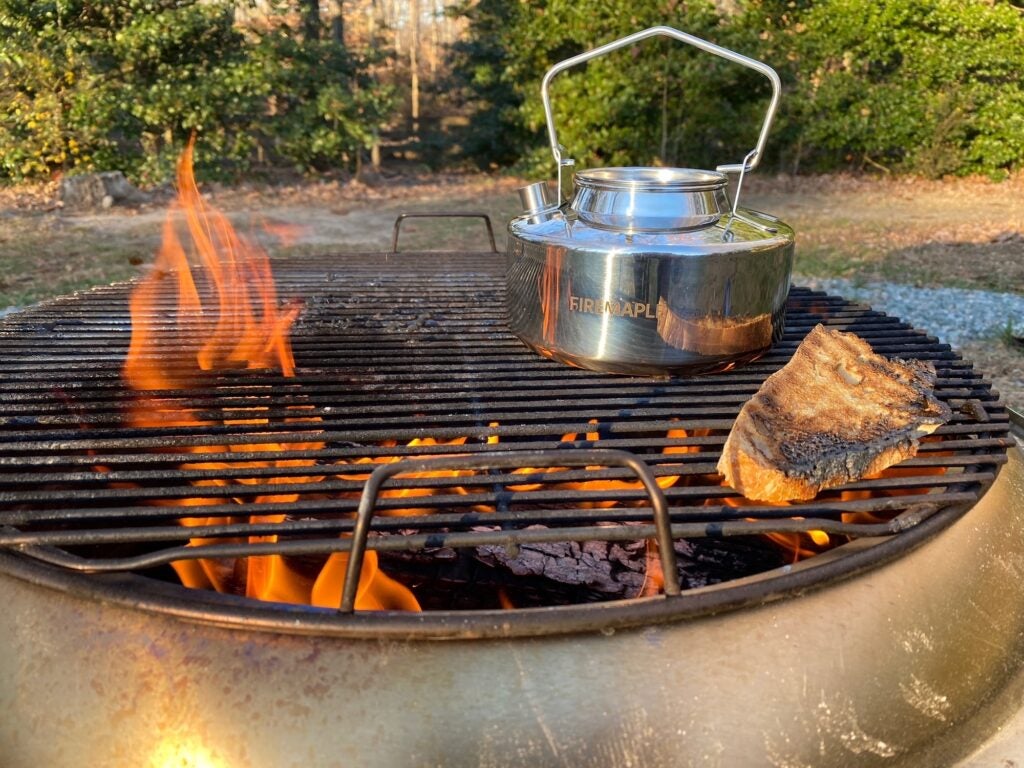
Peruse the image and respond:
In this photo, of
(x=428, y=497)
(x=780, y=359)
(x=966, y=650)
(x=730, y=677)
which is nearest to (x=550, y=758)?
(x=730, y=677)

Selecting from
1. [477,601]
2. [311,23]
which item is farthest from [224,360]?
[311,23]

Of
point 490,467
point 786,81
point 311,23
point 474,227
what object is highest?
point 311,23

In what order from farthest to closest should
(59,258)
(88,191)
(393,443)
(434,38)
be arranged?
(434,38), (88,191), (59,258), (393,443)

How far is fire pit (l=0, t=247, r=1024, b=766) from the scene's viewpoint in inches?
53.7

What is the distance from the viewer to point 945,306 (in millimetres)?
6008

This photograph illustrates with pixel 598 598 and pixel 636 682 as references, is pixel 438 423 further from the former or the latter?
pixel 636 682

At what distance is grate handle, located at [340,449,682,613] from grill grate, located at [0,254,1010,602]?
17mm

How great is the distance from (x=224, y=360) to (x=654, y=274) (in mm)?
1280

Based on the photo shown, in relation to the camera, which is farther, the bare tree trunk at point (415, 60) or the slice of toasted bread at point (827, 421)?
the bare tree trunk at point (415, 60)

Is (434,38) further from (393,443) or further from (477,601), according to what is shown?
(477,601)

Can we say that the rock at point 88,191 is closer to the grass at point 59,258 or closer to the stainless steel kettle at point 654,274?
the grass at point 59,258

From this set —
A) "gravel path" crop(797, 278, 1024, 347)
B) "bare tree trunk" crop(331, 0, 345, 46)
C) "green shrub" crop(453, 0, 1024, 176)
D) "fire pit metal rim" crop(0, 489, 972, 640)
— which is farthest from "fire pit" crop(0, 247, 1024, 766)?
"bare tree trunk" crop(331, 0, 345, 46)

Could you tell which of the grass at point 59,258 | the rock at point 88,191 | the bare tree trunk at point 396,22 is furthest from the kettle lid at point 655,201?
the bare tree trunk at point 396,22

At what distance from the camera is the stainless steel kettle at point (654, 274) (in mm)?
1917
